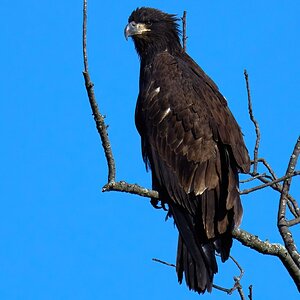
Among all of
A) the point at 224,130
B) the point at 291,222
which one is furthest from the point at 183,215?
the point at 291,222

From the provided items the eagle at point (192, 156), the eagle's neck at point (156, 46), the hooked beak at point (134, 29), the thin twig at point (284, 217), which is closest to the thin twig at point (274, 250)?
the thin twig at point (284, 217)

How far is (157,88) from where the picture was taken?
6.71 m

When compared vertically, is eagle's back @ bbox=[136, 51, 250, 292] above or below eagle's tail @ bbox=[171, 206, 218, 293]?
above

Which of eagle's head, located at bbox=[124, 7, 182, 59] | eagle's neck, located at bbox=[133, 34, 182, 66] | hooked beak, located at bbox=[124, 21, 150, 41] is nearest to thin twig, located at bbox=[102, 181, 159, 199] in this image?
eagle's neck, located at bbox=[133, 34, 182, 66]

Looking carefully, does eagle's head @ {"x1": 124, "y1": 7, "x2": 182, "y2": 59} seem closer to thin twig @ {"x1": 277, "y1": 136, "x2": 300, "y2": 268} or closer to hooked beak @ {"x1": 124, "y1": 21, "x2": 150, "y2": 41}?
hooked beak @ {"x1": 124, "y1": 21, "x2": 150, "y2": 41}

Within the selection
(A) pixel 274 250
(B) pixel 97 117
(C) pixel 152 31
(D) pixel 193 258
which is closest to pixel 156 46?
(C) pixel 152 31

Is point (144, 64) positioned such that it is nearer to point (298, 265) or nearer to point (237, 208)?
point (237, 208)

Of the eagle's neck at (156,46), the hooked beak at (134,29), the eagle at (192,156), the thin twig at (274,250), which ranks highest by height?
the hooked beak at (134,29)

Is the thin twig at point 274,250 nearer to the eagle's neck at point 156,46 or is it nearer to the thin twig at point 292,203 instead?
the thin twig at point 292,203

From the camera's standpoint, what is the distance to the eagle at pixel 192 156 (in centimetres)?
615

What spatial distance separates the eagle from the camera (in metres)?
6.15

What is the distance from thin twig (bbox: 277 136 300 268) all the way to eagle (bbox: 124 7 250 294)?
101 cm

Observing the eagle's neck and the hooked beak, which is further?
the hooked beak

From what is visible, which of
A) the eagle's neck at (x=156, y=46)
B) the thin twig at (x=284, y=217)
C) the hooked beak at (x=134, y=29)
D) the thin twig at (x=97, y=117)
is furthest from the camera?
the hooked beak at (x=134, y=29)
